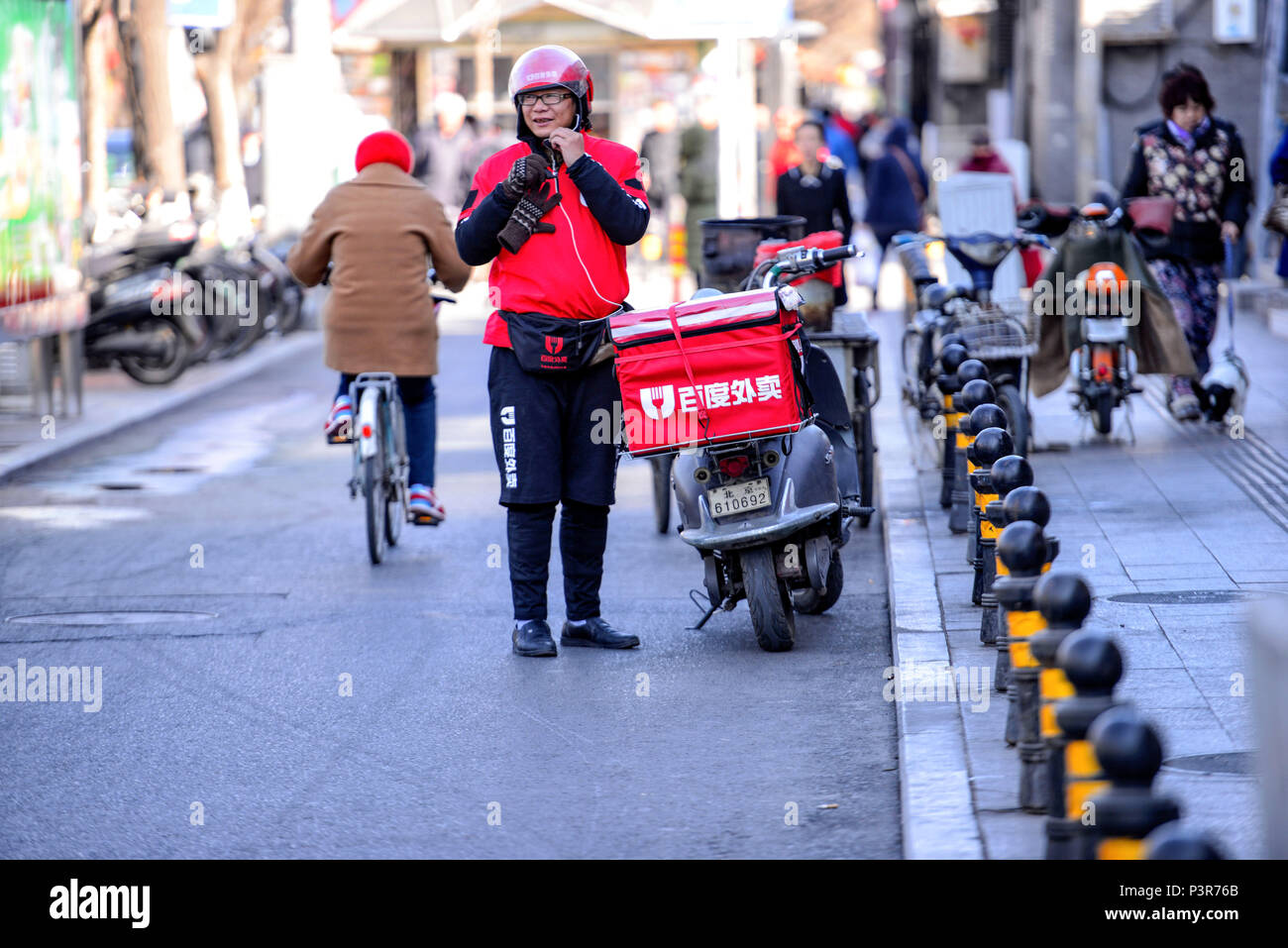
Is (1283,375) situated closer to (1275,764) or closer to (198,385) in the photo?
(198,385)

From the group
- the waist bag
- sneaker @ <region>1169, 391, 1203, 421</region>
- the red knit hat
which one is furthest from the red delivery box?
sneaker @ <region>1169, 391, 1203, 421</region>

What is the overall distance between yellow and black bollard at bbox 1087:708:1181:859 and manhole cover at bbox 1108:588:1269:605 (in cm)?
401

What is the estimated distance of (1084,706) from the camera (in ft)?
12.8

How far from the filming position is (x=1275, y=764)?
3.37m

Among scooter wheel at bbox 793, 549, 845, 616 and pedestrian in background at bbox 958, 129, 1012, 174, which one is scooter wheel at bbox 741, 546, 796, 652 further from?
pedestrian in background at bbox 958, 129, 1012, 174

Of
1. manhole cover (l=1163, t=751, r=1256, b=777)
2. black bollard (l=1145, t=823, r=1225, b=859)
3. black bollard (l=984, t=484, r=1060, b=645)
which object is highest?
black bollard (l=984, t=484, r=1060, b=645)

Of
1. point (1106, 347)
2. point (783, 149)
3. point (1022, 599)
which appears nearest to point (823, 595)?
point (1022, 599)

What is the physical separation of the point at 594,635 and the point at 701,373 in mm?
1144

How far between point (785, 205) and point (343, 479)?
171 inches

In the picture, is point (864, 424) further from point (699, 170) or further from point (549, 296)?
point (699, 170)

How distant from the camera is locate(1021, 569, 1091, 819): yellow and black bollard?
4.36m

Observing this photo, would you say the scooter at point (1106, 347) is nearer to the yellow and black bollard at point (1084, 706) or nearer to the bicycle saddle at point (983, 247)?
the bicycle saddle at point (983, 247)
